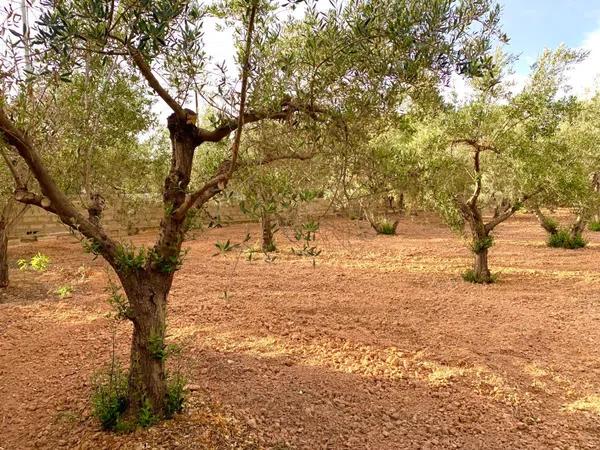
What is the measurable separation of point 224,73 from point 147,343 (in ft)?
8.80

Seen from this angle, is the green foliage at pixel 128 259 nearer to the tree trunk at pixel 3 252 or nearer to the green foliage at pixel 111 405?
the green foliage at pixel 111 405

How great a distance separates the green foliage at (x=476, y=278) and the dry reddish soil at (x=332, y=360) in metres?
0.28

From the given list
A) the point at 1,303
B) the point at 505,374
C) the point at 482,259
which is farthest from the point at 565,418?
the point at 1,303

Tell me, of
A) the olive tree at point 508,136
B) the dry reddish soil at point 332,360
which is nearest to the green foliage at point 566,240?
the dry reddish soil at point 332,360

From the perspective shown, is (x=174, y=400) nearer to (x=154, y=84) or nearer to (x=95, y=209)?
(x=95, y=209)

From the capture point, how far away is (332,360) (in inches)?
259

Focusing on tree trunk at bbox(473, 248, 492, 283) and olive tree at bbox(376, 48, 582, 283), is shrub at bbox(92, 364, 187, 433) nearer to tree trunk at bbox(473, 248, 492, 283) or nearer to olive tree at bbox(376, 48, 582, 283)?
olive tree at bbox(376, 48, 582, 283)

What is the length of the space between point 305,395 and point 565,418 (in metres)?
3.13

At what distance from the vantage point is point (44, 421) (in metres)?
4.82

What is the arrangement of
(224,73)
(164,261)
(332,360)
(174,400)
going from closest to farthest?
(224,73) → (164,261) → (174,400) → (332,360)

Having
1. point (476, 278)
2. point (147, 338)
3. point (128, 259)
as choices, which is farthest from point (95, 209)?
point (476, 278)

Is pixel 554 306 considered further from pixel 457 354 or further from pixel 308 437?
pixel 308 437

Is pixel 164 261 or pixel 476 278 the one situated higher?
pixel 164 261

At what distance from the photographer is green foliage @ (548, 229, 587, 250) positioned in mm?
16484
